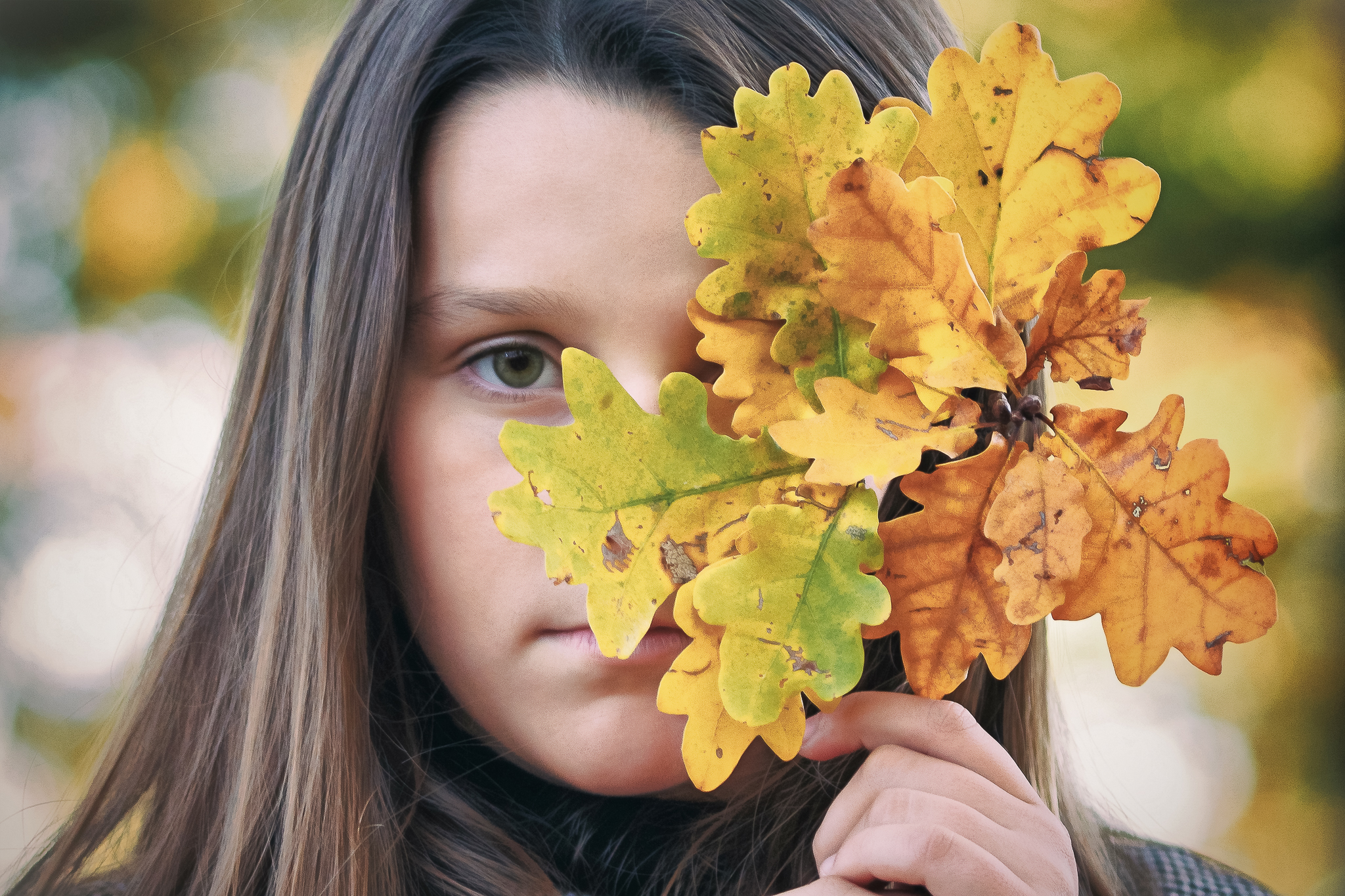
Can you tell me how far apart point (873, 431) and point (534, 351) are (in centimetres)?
27

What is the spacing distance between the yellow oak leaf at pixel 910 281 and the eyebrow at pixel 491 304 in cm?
20

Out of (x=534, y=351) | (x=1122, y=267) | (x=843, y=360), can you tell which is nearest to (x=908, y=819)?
(x=843, y=360)

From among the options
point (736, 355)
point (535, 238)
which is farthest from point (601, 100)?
point (736, 355)

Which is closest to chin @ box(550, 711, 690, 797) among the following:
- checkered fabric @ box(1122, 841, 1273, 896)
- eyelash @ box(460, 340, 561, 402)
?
eyelash @ box(460, 340, 561, 402)

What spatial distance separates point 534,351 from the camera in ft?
2.10

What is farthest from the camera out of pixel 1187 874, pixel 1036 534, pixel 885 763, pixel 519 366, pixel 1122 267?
pixel 1122 267

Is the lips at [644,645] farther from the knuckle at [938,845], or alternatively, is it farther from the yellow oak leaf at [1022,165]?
the yellow oak leaf at [1022,165]

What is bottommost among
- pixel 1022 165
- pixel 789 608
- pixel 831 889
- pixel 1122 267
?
pixel 831 889

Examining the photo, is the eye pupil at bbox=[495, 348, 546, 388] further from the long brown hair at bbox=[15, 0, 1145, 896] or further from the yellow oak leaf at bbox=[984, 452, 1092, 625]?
the yellow oak leaf at bbox=[984, 452, 1092, 625]

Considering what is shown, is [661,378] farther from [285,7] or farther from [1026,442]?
[285,7]

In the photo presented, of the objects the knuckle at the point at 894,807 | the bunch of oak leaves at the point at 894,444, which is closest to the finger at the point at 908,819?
the knuckle at the point at 894,807

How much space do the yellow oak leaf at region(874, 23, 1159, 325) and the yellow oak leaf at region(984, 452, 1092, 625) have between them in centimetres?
9

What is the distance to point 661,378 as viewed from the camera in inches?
23.0

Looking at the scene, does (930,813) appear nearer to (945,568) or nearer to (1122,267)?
(945,568)
